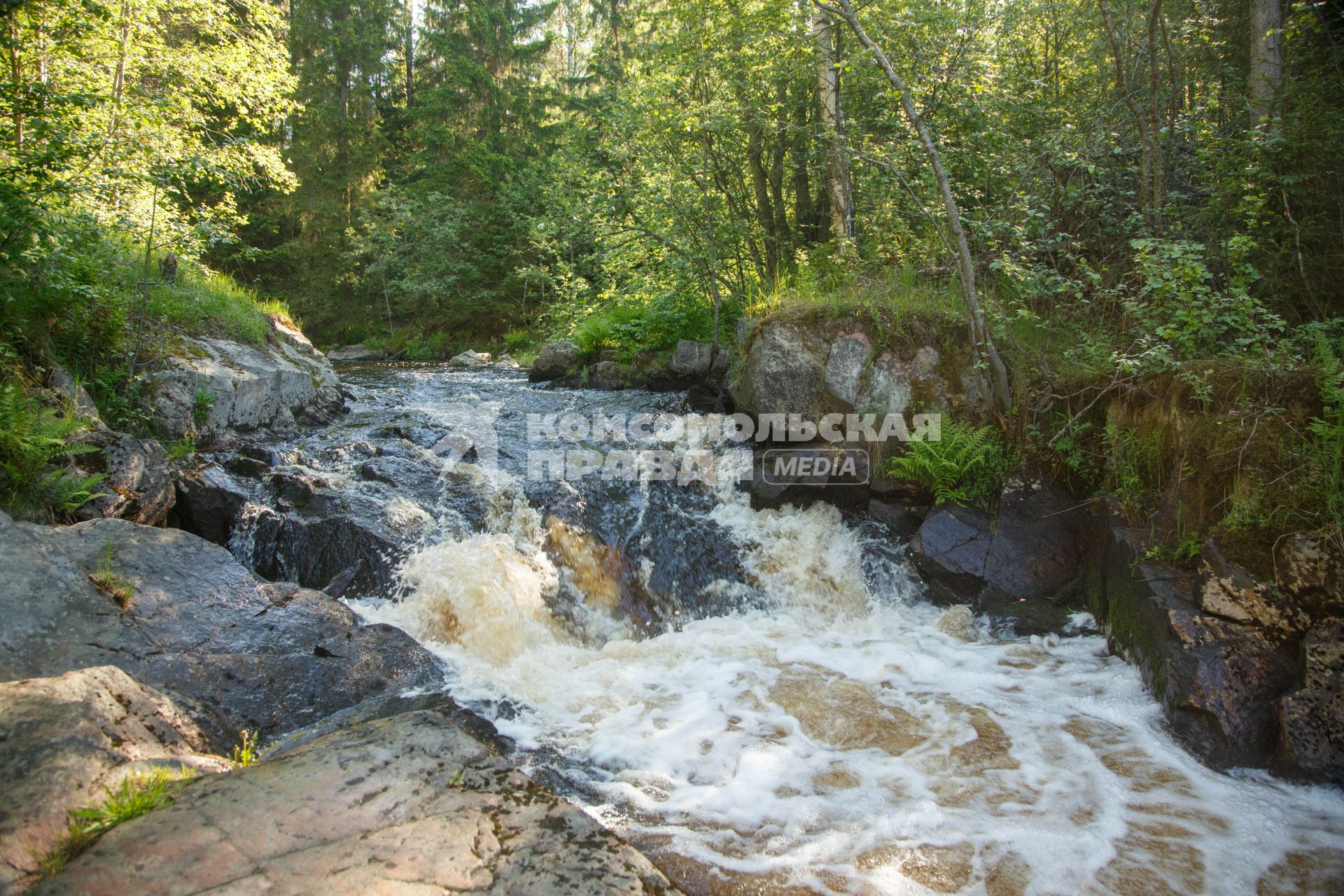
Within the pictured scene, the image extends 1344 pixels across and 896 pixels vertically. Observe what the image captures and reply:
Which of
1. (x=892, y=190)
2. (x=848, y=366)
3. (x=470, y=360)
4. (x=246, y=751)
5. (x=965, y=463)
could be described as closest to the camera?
(x=246, y=751)

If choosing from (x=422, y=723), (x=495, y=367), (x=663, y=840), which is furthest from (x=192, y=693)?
(x=495, y=367)

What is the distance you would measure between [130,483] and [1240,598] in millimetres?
7544

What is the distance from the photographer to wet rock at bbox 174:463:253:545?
5.62 m

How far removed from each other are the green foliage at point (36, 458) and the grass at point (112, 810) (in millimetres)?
3121

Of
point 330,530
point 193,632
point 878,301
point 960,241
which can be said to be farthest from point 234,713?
point 878,301

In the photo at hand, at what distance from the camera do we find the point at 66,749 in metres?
2.42

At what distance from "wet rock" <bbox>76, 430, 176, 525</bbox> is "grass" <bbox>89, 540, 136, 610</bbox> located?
0.76 metres

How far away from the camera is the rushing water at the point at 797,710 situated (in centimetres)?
300

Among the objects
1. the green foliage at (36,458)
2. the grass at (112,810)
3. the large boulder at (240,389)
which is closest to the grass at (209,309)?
the large boulder at (240,389)

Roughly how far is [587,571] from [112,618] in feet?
10.7

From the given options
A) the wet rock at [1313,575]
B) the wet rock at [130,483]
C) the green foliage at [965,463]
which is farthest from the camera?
the green foliage at [965,463]

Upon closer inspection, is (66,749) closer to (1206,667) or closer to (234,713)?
(234,713)

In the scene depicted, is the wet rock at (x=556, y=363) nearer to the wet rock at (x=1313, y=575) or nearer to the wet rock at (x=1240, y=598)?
the wet rock at (x=1240, y=598)

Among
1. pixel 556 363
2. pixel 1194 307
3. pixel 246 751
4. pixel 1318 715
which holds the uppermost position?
pixel 1194 307
